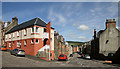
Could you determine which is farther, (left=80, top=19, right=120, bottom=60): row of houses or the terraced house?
(left=80, top=19, right=120, bottom=60): row of houses

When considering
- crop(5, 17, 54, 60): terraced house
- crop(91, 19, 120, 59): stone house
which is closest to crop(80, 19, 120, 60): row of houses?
crop(91, 19, 120, 59): stone house

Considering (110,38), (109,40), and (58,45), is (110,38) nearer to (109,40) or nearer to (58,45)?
(109,40)

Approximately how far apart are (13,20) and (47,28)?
2196 cm

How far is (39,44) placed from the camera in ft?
97.7

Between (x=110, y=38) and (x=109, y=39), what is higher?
(x=110, y=38)

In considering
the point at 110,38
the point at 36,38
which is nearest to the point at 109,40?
the point at 110,38

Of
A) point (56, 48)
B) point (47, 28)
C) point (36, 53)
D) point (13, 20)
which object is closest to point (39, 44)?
point (36, 53)

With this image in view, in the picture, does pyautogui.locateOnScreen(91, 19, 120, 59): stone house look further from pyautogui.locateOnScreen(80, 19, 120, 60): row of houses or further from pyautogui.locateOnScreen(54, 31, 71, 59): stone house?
pyautogui.locateOnScreen(54, 31, 71, 59): stone house

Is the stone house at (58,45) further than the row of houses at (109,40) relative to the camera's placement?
Yes

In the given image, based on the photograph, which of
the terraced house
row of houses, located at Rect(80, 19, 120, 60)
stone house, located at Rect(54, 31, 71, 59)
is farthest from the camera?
stone house, located at Rect(54, 31, 71, 59)

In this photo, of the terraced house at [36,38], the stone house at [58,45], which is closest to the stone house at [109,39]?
the stone house at [58,45]

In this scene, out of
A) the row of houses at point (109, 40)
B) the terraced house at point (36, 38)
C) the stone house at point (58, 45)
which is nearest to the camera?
the terraced house at point (36, 38)

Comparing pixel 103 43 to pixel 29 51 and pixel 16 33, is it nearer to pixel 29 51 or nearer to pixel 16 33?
pixel 29 51

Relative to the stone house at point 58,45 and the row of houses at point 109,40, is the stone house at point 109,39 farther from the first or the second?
the stone house at point 58,45
